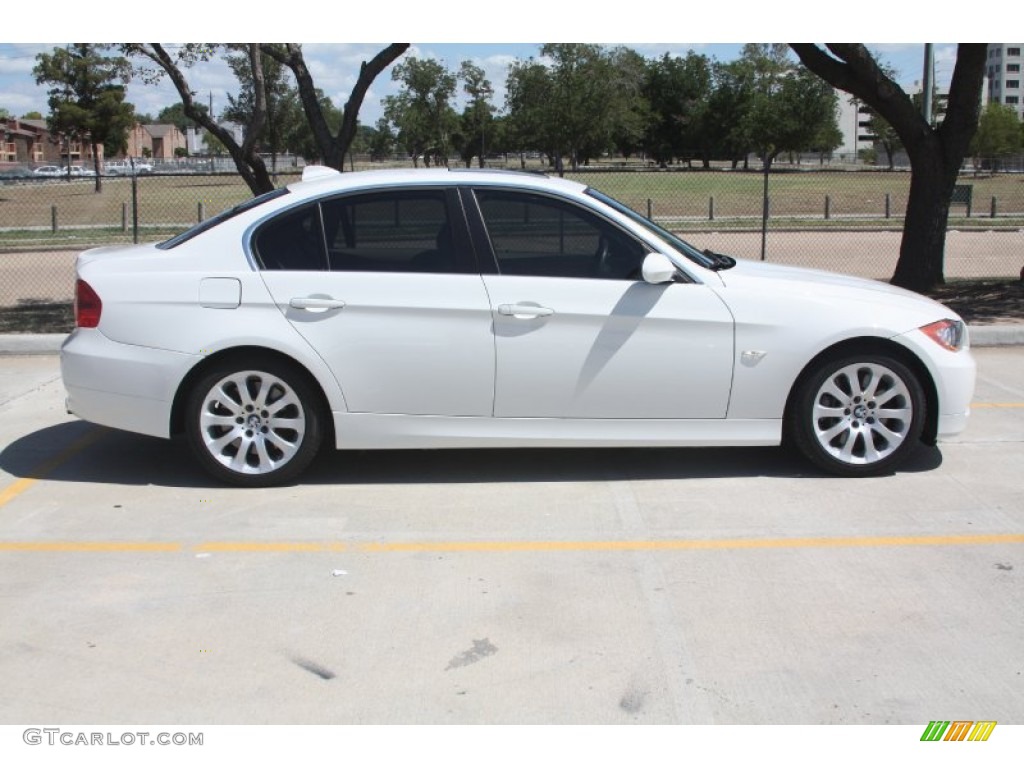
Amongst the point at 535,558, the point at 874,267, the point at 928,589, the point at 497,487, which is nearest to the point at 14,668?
the point at 535,558

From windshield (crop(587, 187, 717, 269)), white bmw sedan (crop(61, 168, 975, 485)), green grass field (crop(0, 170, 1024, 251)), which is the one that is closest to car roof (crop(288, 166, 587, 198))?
white bmw sedan (crop(61, 168, 975, 485))

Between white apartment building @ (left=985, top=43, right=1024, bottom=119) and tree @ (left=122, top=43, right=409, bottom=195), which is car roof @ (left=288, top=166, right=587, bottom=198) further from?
white apartment building @ (left=985, top=43, right=1024, bottom=119)

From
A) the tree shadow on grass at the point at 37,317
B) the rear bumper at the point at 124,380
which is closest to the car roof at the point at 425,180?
the rear bumper at the point at 124,380

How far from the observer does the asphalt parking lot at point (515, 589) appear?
379 centimetres

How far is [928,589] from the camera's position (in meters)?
4.66

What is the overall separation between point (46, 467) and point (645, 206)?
27.7 meters

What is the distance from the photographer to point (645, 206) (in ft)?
108

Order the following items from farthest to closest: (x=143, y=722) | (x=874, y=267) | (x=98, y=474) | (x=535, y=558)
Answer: (x=874, y=267) → (x=98, y=474) → (x=535, y=558) → (x=143, y=722)

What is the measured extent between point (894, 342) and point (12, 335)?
25.0 feet

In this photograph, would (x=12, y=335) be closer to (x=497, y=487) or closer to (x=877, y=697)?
(x=497, y=487)

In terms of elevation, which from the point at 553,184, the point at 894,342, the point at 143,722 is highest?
the point at 553,184

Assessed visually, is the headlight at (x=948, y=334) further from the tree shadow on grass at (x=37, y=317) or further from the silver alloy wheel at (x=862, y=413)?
the tree shadow on grass at (x=37, y=317)
